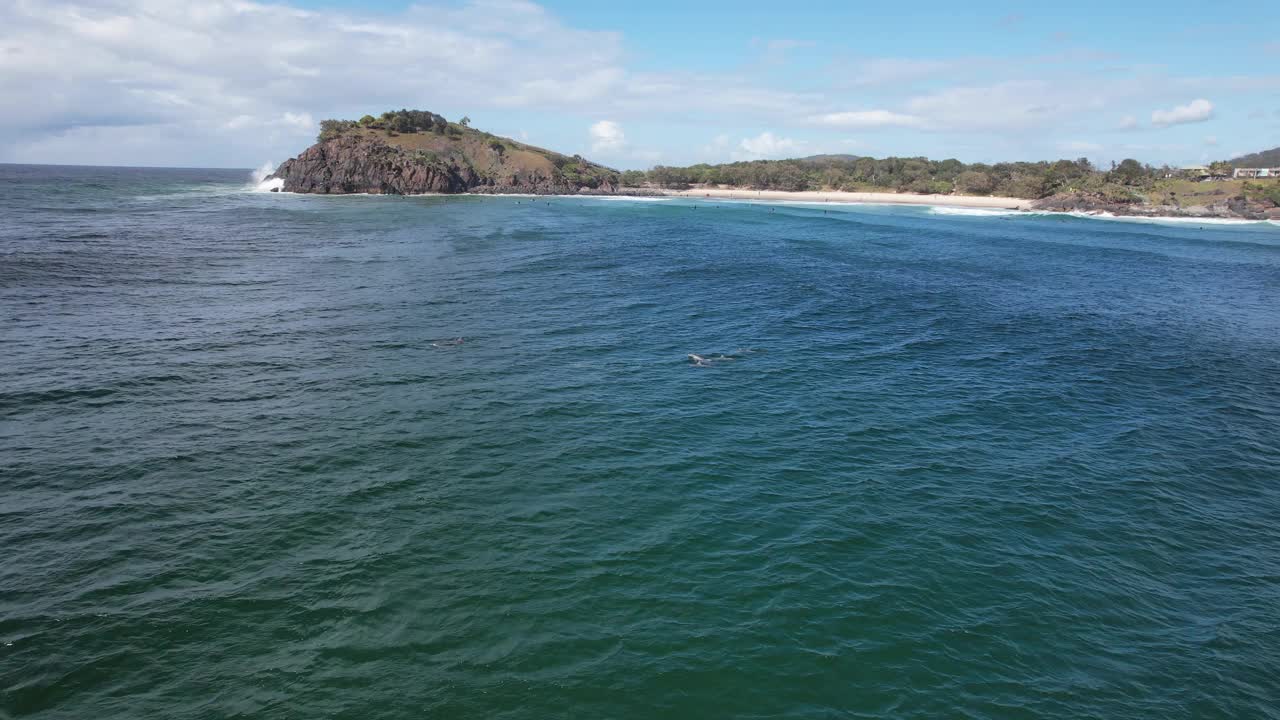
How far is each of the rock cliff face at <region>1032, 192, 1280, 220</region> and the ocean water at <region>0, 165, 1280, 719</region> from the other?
15066 centimetres

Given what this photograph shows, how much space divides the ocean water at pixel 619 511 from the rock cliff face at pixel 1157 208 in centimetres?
15066

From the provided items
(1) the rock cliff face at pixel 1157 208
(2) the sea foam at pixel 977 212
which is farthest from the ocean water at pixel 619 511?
(1) the rock cliff face at pixel 1157 208

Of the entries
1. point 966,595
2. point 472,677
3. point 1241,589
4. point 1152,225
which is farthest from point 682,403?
point 1152,225

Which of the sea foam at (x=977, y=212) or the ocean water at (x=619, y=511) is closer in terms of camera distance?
the ocean water at (x=619, y=511)

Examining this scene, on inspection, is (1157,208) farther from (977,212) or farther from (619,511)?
(619,511)

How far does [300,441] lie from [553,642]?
51.7ft

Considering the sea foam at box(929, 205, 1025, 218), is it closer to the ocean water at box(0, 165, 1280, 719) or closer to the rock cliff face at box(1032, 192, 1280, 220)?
the rock cliff face at box(1032, 192, 1280, 220)

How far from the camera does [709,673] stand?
1555 centimetres

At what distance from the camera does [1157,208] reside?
174125 mm

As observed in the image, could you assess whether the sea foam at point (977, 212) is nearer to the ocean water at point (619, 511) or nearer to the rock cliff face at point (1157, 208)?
the rock cliff face at point (1157, 208)

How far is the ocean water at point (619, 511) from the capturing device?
15445 mm

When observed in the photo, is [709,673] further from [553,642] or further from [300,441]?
[300,441]

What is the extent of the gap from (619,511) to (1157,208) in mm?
210013

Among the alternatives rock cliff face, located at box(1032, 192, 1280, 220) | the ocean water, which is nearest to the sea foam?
rock cliff face, located at box(1032, 192, 1280, 220)
